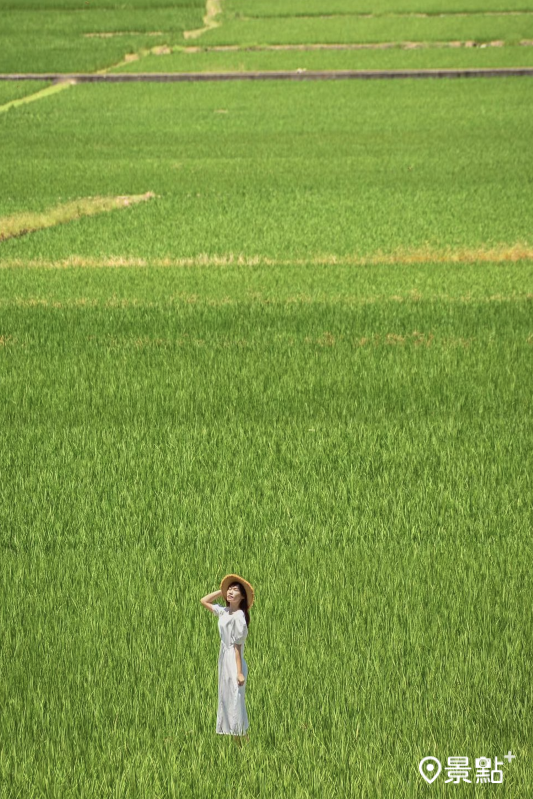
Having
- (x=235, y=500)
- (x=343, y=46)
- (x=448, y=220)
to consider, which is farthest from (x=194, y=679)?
(x=343, y=46)

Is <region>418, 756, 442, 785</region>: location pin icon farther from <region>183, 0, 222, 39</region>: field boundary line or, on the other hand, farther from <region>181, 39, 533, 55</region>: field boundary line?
<region>183, 0, 222, 39</region>: field boundary line

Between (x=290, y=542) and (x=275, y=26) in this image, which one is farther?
(x=275, y=26)

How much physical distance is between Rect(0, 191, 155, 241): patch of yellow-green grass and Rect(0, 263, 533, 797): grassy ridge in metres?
7.04

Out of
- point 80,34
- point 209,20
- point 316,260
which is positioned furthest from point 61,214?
point 209,20

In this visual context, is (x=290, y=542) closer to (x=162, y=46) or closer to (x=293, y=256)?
(x=293, y=256)

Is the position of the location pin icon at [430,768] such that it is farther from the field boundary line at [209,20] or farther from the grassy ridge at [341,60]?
the field boundary line at [209,20]

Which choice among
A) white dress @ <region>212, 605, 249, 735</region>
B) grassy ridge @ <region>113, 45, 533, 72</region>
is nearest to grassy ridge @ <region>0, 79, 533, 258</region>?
grassy ridge @ <region>113, 45, 533, 72</region>

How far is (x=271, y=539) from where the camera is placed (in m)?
6.62

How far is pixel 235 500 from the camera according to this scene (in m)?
7.34

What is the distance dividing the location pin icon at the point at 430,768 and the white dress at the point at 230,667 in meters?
0.73

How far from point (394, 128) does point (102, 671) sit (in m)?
27.8

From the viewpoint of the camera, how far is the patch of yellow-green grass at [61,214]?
19953 mm

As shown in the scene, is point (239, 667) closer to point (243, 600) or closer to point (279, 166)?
point (243, 600)

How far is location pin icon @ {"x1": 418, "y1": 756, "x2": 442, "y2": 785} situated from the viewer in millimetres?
4219
